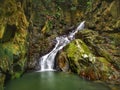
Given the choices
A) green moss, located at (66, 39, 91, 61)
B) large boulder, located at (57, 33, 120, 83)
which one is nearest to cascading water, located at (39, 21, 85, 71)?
large boulder, located at (57, 33, 120, 83)

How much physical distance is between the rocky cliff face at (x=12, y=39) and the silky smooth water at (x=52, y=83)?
0.94m

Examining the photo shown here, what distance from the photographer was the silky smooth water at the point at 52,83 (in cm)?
1612

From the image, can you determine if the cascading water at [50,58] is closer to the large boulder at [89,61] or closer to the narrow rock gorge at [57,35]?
the narrow rock gorge at [57,35]

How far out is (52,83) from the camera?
687 inches

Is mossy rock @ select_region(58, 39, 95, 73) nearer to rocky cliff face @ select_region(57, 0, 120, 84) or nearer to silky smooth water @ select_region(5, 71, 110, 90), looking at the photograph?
rocky cliff face @ select_region(57, 0, 120, 84)

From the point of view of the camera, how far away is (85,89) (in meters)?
15.8

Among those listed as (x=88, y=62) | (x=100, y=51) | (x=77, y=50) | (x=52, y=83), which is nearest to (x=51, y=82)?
(x=52, y=83)

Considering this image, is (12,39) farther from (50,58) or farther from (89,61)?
(89,61)

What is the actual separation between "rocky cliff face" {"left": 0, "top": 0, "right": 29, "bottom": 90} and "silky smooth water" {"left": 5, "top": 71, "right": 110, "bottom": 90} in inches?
37.0

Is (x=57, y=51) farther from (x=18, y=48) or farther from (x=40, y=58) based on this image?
(x=18, y=48)

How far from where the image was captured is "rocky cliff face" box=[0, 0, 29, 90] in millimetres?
15930

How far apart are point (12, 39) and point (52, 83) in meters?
5.57

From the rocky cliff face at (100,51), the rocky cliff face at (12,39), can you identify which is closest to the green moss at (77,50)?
the rocky cliff face at (100,51)

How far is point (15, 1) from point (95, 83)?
32.5ft
